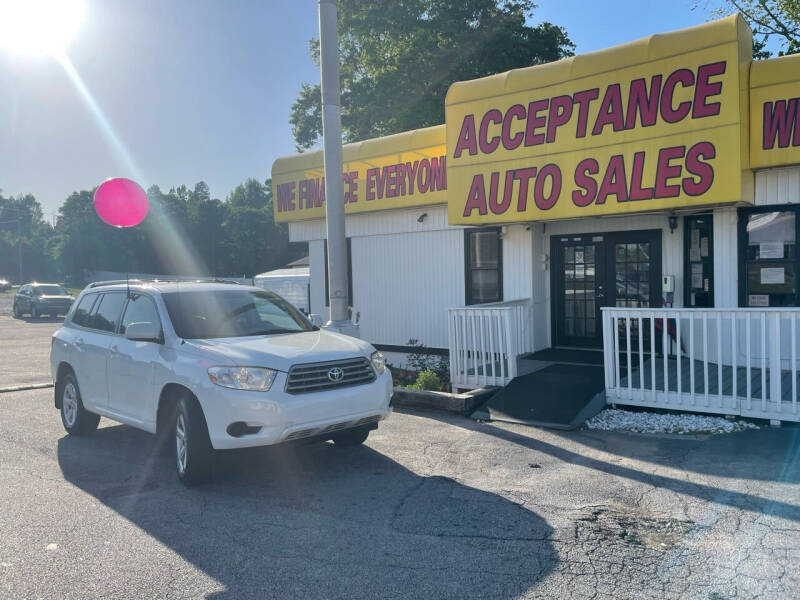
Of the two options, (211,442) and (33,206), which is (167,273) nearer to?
(211,442)

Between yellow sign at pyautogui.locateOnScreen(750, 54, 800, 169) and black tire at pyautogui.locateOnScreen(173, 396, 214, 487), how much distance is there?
769 centimetres

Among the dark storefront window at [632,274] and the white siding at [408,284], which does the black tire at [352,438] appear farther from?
the white siding at [408,284]

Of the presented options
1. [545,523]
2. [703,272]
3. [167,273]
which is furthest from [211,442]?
[167,273]

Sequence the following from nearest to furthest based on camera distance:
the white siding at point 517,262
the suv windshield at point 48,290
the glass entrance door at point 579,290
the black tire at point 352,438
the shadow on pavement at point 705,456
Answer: the shadow on pavement at point 705,456, the black tire at point 352,438, the glass entrance door at point 579,290, the white siding at point 517,262, the suv windshield at point 48,290

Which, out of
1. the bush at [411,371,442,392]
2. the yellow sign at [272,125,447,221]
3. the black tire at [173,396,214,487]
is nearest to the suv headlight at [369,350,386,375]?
the black tire at [173,396,214,487]

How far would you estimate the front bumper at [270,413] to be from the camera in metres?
5.45

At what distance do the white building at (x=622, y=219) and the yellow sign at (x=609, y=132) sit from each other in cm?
2

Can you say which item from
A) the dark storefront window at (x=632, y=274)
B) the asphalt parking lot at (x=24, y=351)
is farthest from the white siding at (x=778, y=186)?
the asphalt parking lot at (x=24, y=351)

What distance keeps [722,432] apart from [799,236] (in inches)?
148

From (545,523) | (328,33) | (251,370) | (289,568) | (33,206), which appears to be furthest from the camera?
(33,206)

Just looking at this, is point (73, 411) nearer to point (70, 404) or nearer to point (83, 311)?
point (70, 404)

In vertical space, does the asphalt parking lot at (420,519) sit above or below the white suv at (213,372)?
Result: below

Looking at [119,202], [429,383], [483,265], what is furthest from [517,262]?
[119,202]

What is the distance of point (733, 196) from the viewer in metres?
8.48
